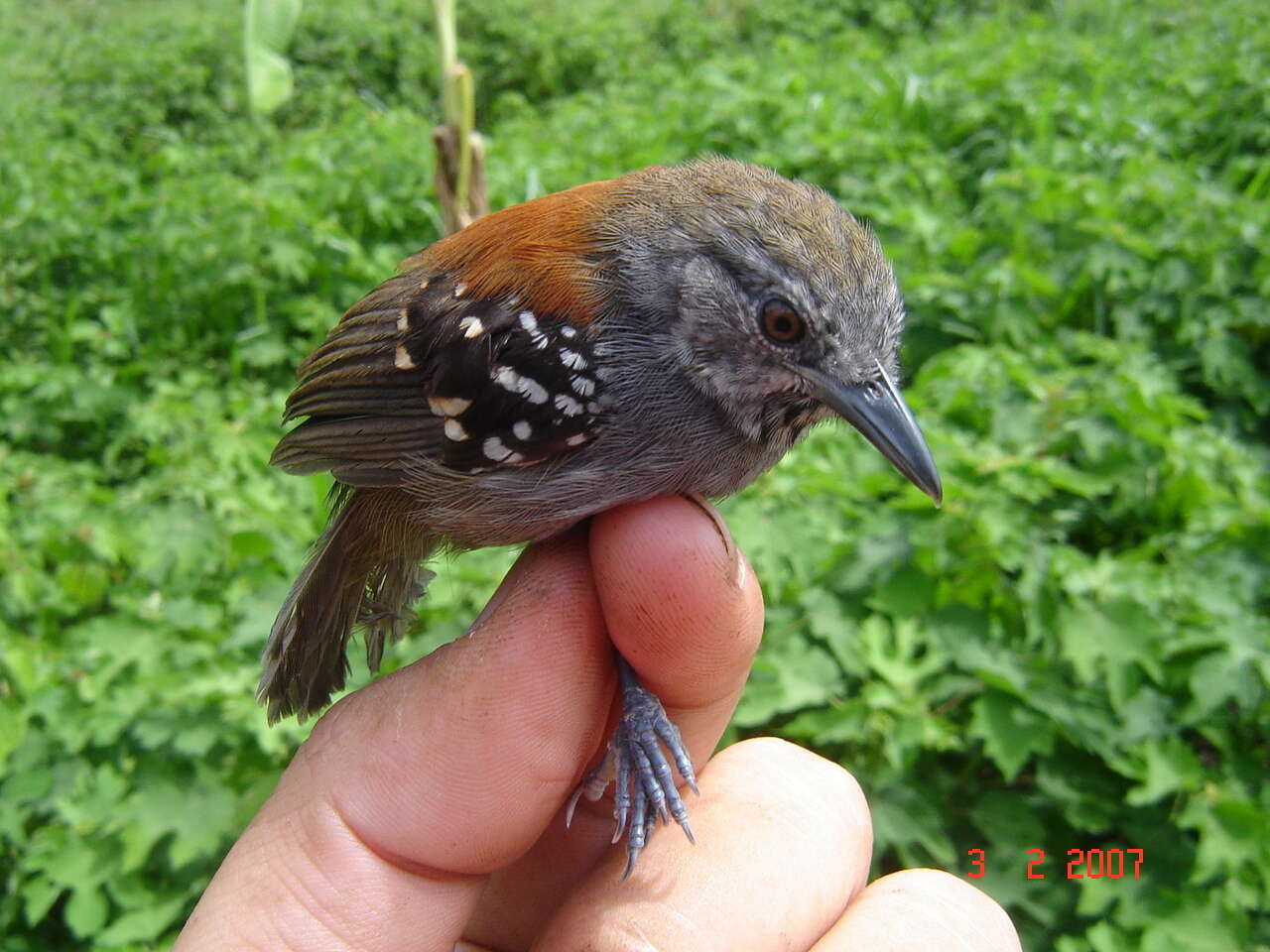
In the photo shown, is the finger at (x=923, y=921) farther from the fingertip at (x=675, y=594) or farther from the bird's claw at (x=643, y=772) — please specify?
the fingertip at (x=675, y=594)

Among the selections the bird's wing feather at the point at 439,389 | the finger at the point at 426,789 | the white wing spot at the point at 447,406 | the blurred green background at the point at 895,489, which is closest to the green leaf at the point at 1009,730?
the blurred green background at the point at 895,489

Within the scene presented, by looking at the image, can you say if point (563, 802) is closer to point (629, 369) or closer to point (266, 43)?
point (629, 369)

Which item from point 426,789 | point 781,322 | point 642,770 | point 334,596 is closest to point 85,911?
point 334,596

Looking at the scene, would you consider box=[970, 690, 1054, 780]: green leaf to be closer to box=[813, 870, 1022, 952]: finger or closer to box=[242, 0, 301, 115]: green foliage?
box=[813, 870, 1022, 952]: finger

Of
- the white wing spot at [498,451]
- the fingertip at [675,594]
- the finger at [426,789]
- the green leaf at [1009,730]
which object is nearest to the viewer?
the finger at [426,789]

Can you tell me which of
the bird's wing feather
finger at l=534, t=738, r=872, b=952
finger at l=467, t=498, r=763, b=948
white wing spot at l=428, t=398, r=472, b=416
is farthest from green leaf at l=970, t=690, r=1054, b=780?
white wing spot at l=428, t=398, r=472, b=416

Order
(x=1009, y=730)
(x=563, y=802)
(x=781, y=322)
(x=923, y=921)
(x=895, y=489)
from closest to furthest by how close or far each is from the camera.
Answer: (x=923, y=921) → (x=781, y=322) → (x=563, y=802) → (x=1009, y=730) → (x=895, y=489)
